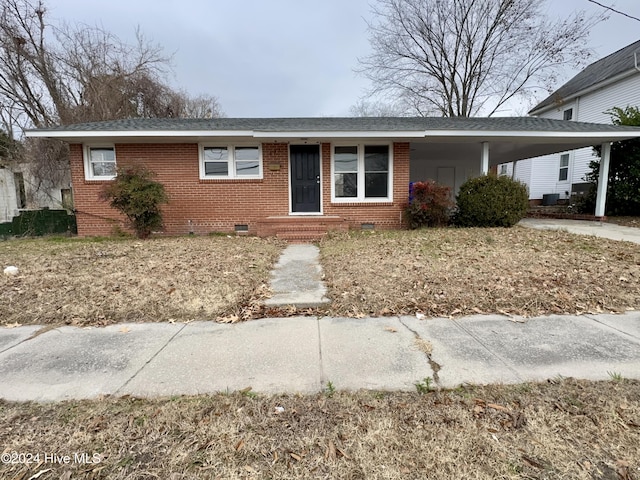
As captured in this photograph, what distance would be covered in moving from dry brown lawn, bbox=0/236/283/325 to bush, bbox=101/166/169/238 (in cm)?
152

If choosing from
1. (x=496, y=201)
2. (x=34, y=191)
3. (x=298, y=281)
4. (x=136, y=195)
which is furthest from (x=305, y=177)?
(x=34, y=191)

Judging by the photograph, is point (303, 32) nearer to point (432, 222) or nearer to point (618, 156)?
point (432, 222)

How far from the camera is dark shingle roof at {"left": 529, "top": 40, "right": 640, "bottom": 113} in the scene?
15.7m

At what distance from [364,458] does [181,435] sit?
0.99 metres

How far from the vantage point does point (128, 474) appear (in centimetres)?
151

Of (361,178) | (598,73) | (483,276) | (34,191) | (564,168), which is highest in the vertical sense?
(598,73)

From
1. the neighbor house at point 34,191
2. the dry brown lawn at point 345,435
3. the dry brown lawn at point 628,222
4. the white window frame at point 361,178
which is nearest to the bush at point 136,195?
the white window frame at point 361,178

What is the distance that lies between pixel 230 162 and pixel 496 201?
23.9ft

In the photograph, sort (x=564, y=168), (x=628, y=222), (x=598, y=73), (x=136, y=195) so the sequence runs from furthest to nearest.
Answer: (x=564, y=168), (x=598, y=73), (x=628, y=222), (x=136, y=195)

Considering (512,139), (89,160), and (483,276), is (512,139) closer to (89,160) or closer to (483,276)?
(483,276)

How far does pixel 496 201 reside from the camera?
840cm

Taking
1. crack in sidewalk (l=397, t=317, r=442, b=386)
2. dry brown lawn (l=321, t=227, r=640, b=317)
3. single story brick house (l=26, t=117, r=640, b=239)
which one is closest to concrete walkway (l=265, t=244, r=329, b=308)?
dry brown lawn (l=321, t=227, r=640, b=317)

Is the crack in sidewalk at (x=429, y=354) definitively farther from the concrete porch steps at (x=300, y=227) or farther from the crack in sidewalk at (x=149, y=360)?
the concrete porch steps at (x=300, y=227)

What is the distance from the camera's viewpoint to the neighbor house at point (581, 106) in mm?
15336
